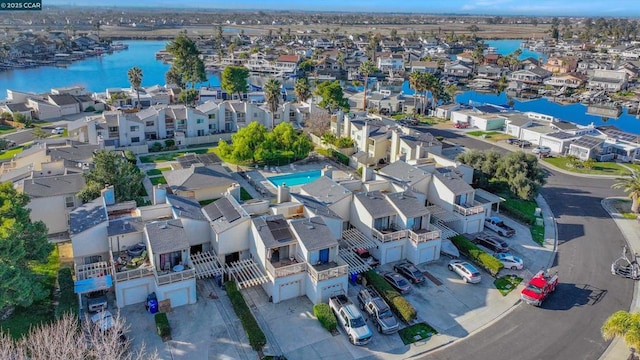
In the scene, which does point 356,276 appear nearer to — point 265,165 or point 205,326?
point 205,326

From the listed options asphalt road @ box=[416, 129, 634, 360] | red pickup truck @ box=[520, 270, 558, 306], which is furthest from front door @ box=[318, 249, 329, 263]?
red pickup truck @ box=[520, 270, 558, 306]

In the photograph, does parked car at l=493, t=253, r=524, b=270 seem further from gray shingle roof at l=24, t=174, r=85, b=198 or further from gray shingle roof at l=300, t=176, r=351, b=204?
gray shingle roof at l=24, t=174, r=85, b=198

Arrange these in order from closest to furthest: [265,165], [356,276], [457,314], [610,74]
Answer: [457,314] < [356,276] < [265,165] < [610,74]

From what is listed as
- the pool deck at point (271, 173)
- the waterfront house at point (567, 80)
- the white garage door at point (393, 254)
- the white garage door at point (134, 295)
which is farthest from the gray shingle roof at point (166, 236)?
the waterfront house at point (567, 80)

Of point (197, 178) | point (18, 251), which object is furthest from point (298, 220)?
point (197, 178)

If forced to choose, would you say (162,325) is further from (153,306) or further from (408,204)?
(408,204)

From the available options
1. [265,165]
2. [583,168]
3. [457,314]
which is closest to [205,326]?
[457,314]
